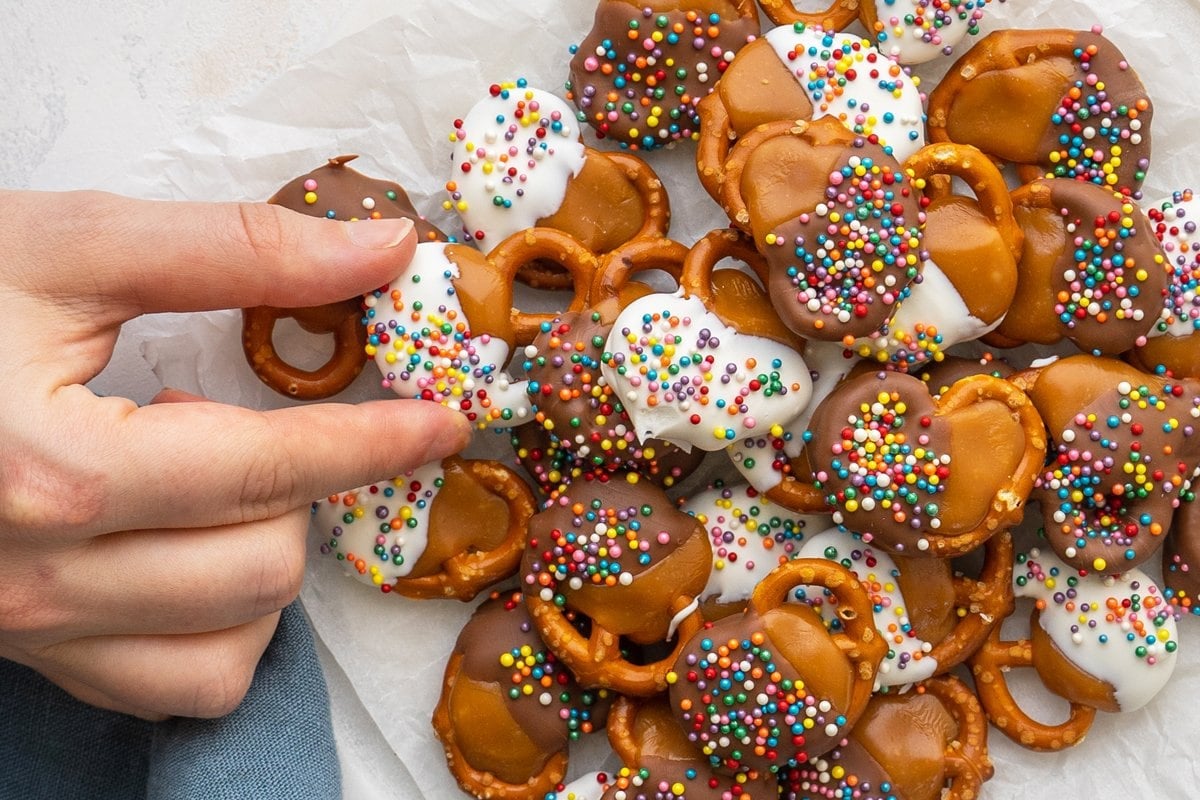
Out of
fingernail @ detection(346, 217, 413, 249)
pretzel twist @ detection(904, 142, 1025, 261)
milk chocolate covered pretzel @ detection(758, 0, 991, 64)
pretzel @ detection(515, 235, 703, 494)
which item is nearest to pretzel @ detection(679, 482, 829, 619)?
pretzel @ detection(515, 235, 703, 494)

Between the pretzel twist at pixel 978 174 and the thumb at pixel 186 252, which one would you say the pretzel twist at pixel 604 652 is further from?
the pretzel twist at pixel 978 174

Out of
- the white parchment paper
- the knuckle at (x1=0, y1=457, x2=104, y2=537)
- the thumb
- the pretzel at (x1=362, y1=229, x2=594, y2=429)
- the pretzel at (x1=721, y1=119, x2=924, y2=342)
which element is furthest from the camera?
the white parchment paper

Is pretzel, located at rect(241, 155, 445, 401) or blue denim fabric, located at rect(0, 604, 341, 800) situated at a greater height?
pretzel, located at rect(241, 155, 445, 401)

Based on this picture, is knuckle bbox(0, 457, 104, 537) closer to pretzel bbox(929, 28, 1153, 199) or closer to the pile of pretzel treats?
the pile of pretzel treats

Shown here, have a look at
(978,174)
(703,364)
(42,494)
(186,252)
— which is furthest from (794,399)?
(42,494)

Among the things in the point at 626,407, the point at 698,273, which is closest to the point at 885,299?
the point at 698,273

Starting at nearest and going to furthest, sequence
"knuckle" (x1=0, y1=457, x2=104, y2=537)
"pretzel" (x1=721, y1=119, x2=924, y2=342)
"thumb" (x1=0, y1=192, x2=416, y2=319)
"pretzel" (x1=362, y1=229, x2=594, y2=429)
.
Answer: "knuckle" (x1=0, y1=457, x2=104, y2=537), "thumb" (x1=0, y1=192, x2=416, y2=319), "pretzel" (x1=721, y1=119, x2=924, y2=342), "pretzel" (x1=362, y1=229, x2=594, y2=429)

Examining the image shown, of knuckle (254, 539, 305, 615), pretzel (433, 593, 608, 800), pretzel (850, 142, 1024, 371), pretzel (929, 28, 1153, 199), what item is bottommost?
pretzel (433, 593, 608, 800)

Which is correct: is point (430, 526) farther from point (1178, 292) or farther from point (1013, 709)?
point (1178, 292)
